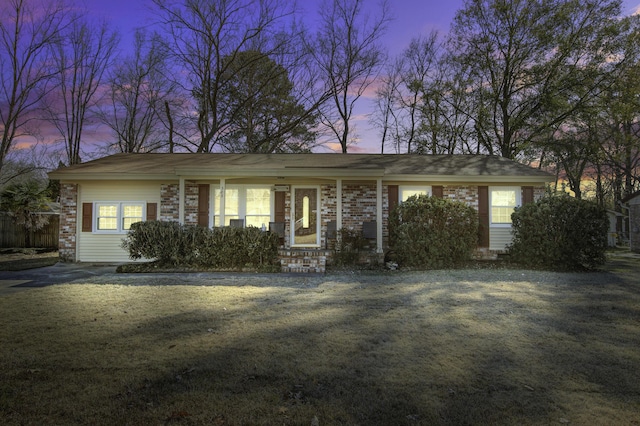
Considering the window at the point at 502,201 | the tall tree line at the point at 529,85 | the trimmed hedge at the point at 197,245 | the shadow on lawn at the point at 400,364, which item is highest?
the tall tree line at the point at 529,85

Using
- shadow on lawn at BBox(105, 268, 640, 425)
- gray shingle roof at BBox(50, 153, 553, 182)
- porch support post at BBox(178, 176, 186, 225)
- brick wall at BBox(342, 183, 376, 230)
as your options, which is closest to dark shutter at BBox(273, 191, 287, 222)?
gray shingle roof at BBox(50, 153, 553, 182)

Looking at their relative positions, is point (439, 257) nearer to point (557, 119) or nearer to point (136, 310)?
point (136, 310)

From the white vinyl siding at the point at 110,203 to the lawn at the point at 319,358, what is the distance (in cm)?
482

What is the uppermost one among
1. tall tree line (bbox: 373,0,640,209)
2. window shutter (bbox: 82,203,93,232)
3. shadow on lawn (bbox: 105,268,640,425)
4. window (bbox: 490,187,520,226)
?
tall tree line (bbox: 373,0,640,209)

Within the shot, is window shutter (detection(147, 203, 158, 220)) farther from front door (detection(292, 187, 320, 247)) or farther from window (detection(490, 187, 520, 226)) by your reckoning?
window (detection(490, 187, 520, 226))

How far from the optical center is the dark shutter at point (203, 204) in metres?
11.3

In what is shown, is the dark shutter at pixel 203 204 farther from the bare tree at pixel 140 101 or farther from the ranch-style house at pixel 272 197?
the bare tree at pixel 140 101

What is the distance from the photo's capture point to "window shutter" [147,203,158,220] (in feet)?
36.7

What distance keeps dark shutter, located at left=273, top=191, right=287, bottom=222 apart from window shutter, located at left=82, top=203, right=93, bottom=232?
5.74m

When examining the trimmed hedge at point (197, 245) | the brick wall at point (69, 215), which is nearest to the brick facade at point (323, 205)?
the brick wall at point (69, 215)

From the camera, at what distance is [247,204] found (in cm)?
1154

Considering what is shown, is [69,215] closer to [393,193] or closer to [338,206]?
[338,206]

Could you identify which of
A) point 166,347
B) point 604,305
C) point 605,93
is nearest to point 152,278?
point 166,347

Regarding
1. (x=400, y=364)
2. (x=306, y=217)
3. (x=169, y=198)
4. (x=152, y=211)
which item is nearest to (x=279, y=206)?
(x=306, y=217)
